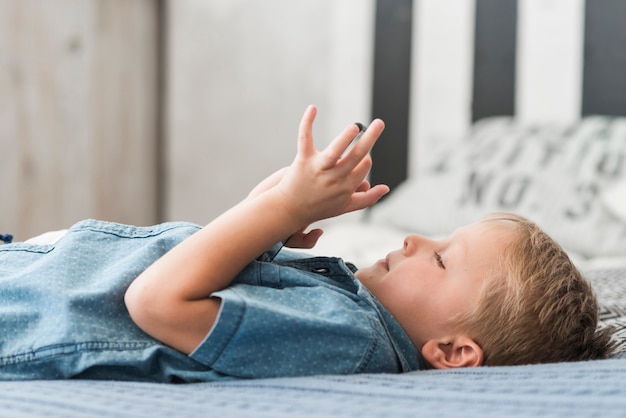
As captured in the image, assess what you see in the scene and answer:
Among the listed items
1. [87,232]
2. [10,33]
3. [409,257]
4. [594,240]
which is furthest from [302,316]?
[10,33]

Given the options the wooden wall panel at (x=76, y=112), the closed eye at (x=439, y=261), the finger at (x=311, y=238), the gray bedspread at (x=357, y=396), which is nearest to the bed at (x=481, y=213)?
the gray bedspread at (x=357, y=396)

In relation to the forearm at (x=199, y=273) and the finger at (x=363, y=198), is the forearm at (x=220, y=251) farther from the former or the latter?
the finger at (x=363, y=198)

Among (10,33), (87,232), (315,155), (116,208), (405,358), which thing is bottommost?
(116,208)

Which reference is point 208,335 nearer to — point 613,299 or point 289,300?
point 289,300

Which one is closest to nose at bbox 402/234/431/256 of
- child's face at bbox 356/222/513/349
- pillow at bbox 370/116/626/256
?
child's face at bbox 356/222/513/349

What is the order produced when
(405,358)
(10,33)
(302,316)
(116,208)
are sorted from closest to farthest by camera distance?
(302,316)
(405,358)
(10,33)
(116,208)

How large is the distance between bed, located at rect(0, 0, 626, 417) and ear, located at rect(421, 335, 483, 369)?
7 centimetres

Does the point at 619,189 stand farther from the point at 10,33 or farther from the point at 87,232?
the point at 10,33

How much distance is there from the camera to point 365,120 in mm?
2811

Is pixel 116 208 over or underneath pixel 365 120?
underneath

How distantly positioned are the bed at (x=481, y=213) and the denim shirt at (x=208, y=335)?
31mm

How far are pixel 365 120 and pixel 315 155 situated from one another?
205 cm

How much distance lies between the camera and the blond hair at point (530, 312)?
2.72 ft

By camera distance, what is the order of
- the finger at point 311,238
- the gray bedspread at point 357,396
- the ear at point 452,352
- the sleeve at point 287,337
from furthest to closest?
the finger at point 311,238
the ear at point 452,352
the sleeve at point 287,337
the gray bedspread at point 357,396
